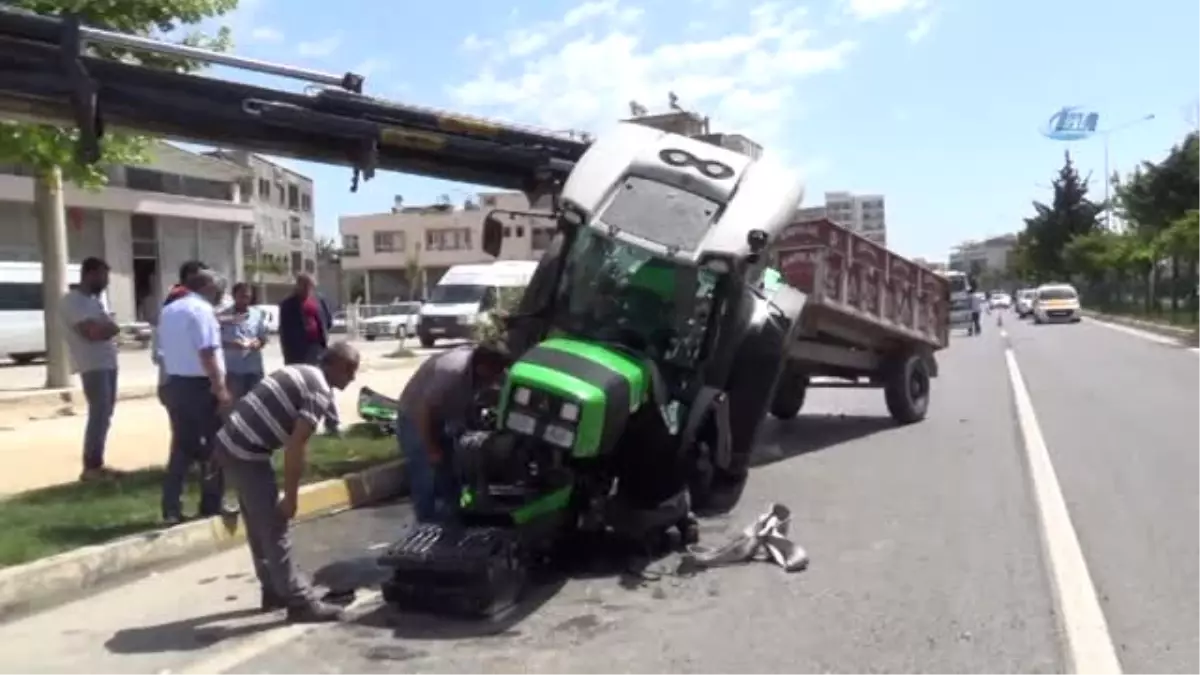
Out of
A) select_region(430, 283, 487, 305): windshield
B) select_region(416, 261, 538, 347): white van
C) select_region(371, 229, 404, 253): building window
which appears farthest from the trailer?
select_region(371, 229, 404, 253): building window

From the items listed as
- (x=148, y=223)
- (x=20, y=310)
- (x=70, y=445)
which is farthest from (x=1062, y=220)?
(x=70, y=445)

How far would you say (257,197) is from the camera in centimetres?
8162

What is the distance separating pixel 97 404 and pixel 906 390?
917cm

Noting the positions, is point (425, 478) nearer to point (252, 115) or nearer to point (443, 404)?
point (443, 404)

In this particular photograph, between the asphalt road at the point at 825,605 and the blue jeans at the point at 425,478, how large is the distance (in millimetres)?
590

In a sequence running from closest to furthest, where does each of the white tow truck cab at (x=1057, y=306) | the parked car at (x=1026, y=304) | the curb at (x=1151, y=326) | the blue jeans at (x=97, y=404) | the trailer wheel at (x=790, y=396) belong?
1. the blue jeans at (x=97, y=404)
2. the trailer wheel at (x=790, y=396)
3. the curb at (x=1151, y=326)
4. the white tow truck cab at (x=1057, y=306)
5. the parked car at (x=1026, y=304)

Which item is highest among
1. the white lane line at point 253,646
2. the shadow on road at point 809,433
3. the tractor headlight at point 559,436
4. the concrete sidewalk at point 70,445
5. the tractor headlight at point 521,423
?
the tractor headlight at point 521,423

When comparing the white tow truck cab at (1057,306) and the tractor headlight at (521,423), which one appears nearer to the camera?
the tractor headlight at (521,423)

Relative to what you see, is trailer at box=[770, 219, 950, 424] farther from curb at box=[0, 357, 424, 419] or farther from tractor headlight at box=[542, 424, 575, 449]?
curb at box=[0, 357, 424, 419]

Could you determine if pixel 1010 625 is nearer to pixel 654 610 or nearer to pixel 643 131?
pixel 654 610

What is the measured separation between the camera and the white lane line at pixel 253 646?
6.18m

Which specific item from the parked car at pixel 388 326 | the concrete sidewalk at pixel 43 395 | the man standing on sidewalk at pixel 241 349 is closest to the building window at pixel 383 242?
the parked car at pixel 388 326

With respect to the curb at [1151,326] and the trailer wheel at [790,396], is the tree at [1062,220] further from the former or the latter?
the trailer wheel at [790,396]

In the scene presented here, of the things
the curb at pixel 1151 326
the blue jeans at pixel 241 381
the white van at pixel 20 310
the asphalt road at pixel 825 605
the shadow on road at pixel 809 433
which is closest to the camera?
the asphalt road at pixel 825 605
